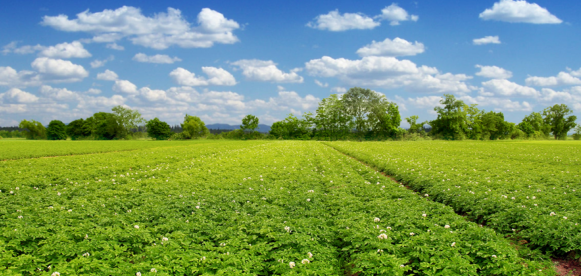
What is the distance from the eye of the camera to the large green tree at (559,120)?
108 metres

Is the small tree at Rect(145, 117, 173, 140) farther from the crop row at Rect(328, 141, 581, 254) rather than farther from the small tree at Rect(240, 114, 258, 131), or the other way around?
the crop row at Rect(328, 141, 581, 254)

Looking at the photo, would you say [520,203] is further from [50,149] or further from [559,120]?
[559,120]

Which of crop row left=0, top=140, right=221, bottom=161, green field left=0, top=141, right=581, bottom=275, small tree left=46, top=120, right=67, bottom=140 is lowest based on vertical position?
green field left=0, top=141, right=581, bottom=275

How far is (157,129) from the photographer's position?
117 meters

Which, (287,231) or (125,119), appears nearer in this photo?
(287,231)

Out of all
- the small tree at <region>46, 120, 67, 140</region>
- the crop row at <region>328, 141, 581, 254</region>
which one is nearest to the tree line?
the small tree at <region>46, 120, 67, 140</region>

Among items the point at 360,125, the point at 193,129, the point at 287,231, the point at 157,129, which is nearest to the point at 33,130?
the point at 157,129

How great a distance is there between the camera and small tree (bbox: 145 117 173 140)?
117062mm

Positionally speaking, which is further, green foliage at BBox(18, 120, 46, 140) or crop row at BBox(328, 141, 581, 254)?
green foliage at BBox(18, 120, 46, 140)

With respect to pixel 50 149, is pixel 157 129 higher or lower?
higher

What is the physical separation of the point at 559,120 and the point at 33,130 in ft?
680

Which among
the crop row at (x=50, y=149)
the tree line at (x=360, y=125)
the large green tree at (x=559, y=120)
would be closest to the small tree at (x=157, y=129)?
the tree line at (x=360, y=125)

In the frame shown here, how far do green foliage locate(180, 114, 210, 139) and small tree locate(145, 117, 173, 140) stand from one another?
7.38 m

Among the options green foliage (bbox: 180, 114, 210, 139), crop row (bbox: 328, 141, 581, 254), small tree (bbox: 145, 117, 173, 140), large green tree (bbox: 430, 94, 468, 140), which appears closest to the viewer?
crop row (bbox: 328, 141, 581, 254)
